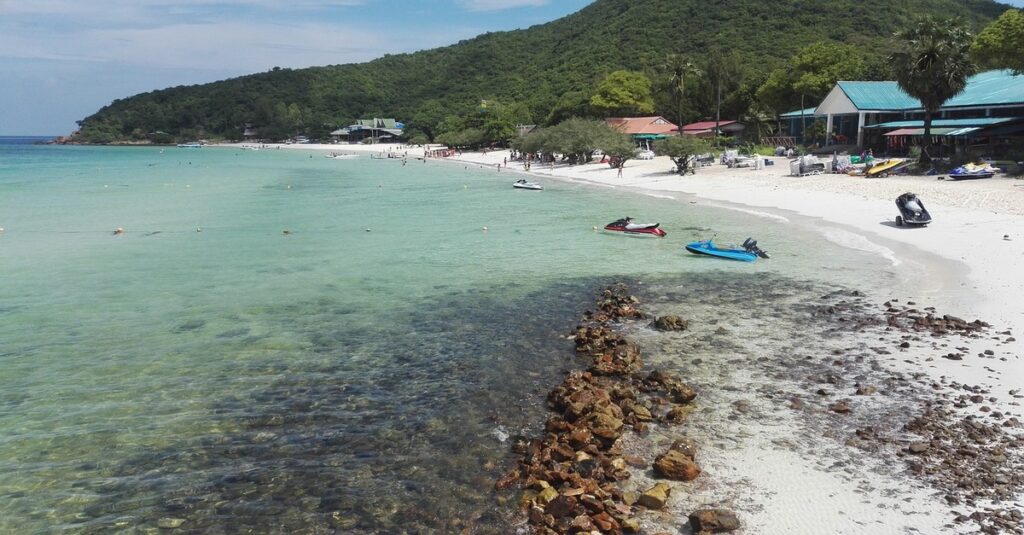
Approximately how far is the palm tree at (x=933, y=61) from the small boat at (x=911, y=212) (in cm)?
1782

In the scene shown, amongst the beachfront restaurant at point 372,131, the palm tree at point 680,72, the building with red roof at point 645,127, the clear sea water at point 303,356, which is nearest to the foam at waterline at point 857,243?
the clear sea water at point 303,356

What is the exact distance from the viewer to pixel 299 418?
1127 centimetres

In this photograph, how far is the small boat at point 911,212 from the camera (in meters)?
27.4

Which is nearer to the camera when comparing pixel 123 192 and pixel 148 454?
pixel 148 454

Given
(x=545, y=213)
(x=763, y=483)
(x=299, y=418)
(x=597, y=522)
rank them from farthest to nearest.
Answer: (x=545, y=213), (x=299, y=418), (x=763, y=483), (x=597, y=522)

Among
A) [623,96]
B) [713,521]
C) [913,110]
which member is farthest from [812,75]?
[713,521]

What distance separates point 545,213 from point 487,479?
1209 inches

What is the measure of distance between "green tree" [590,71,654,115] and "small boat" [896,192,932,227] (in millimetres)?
68731

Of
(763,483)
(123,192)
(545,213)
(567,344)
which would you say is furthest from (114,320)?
(123,192)

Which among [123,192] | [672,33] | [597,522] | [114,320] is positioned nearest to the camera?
[597,522]

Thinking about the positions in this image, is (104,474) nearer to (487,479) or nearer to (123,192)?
(487,479)

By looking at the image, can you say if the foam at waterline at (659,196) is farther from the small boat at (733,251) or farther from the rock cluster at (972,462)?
the rock cluster at (972,462)

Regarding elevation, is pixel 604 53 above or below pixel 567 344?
above

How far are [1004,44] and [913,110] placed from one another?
1625 centimetres
